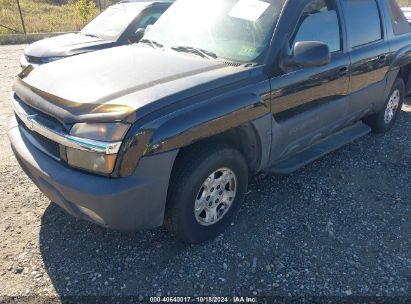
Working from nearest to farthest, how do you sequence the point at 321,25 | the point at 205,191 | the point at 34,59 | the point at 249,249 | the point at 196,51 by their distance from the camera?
the point at 205,191 < the point at 249,249 < the point at 196,51 < the point at 321,25 < the point at 34,59

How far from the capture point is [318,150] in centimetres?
392

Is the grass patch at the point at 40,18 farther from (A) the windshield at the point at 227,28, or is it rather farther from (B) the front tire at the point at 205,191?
(B) the front tire at the point at 205,191

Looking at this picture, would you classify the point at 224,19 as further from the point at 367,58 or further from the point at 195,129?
the point at 367,58

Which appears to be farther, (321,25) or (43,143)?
(321,25)

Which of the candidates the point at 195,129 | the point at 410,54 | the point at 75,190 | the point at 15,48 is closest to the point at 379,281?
the point at 195,129

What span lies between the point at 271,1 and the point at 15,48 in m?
12.5

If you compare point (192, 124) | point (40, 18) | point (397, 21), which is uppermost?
point (397, 21)

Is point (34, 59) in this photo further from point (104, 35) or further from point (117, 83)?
point (117, 83)

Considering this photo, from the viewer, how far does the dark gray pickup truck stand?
7.76 ft

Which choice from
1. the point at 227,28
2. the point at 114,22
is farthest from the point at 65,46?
the point at 227,28

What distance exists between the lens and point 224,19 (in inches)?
131

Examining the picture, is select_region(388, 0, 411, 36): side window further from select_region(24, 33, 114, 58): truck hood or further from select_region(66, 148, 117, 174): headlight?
select_region(24, 33, 114, 58): truck hood

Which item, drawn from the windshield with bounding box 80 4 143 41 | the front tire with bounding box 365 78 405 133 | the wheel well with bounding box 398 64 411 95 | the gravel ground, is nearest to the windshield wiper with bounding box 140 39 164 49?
the gravel ground

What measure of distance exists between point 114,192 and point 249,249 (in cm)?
126
